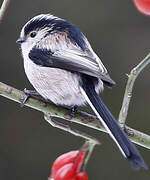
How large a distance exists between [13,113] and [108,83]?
285cm

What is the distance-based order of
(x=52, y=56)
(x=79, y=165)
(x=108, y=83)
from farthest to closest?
(x=52, y=56)
(x=108, y=83)
(x=79, y=165)

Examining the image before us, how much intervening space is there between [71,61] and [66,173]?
529 millimetres

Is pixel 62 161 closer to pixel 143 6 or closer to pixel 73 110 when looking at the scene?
pixel 73 110

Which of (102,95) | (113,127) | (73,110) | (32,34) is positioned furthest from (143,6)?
(102,95)

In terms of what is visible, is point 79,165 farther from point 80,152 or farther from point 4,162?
point 4,162

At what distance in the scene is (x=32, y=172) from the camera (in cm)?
441

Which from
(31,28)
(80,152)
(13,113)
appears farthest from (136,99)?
(80,152)

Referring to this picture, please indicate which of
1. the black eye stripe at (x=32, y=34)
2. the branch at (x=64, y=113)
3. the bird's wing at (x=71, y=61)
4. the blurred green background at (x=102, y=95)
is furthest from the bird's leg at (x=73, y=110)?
the blurred green background at (x=102, y=95)

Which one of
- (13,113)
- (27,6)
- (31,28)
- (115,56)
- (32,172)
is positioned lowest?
(32,172)

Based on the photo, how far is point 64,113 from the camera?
1766mm

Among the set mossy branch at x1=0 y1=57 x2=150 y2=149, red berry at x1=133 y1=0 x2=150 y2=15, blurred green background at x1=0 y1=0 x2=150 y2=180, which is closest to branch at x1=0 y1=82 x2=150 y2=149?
mossy branch at x1=0 y1=57 x2=150 y2=149

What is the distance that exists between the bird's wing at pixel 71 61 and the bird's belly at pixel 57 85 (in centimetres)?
3

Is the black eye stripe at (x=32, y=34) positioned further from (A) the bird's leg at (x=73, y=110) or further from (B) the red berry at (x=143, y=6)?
(B) the red berry at (x=143, y=6)

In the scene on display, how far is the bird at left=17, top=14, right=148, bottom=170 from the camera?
1791mm
